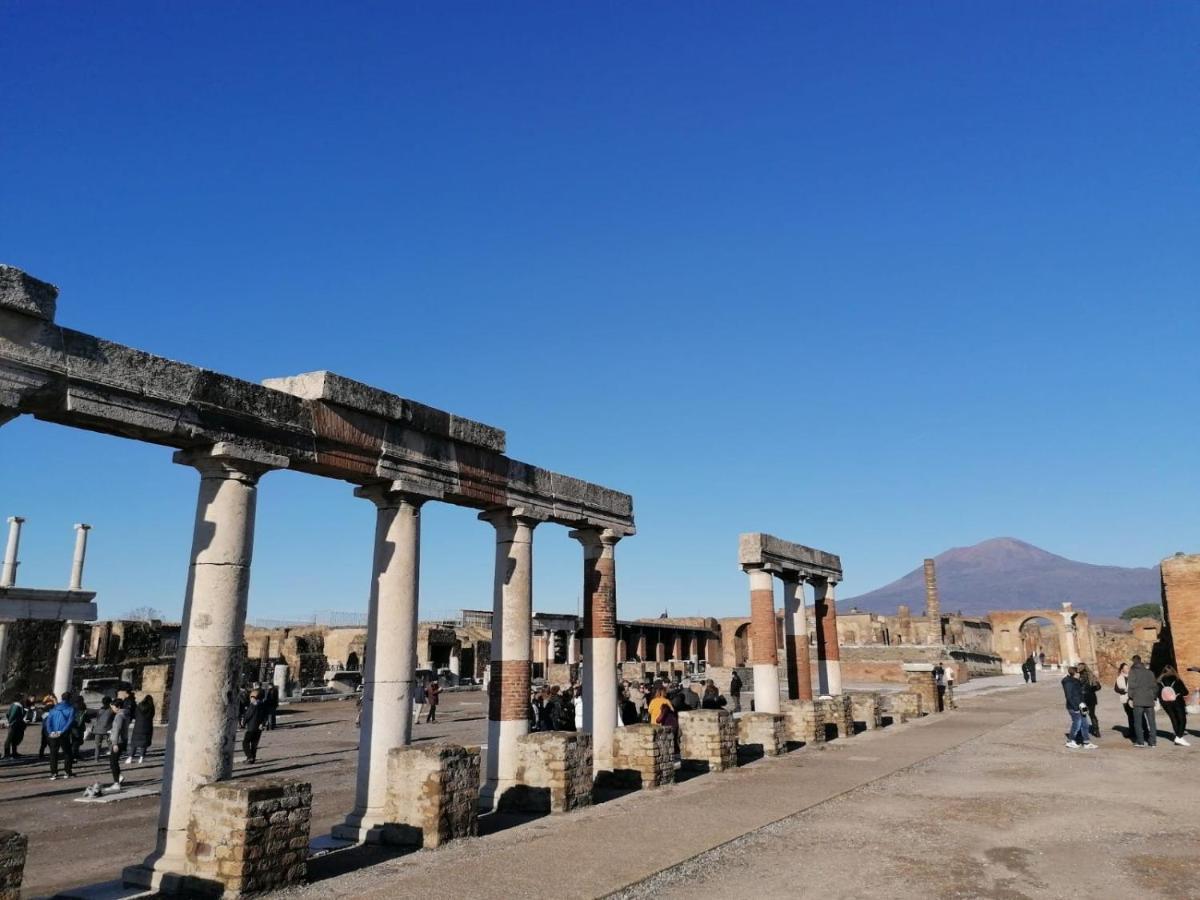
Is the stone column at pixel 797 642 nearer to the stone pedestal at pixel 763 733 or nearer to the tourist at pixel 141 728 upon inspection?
the stone pedestal at pixel 763 733

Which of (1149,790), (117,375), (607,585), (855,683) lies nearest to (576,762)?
(607,585)

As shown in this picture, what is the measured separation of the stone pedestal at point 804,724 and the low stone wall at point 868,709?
3.15 metres

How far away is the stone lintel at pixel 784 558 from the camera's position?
2017cm

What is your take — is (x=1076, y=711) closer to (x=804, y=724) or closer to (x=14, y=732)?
(x=804, y=724)

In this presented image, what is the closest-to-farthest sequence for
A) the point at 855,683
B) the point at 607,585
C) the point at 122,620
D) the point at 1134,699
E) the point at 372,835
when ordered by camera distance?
1. the point at 372,835
2. the point at 607,585
3. the point at 1134,699
4. the point at 122,620
5. the point at 855,683

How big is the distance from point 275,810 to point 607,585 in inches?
305

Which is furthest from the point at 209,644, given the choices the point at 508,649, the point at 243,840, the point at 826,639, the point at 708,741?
the point at 826,639

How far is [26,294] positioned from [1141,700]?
1876 cm

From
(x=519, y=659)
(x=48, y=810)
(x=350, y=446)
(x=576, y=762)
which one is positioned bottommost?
(x=48, y=810)

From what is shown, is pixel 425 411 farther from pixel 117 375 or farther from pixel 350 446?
pixel 117 375

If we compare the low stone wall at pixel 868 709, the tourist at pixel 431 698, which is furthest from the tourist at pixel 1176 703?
the tourist at pixel 431 698

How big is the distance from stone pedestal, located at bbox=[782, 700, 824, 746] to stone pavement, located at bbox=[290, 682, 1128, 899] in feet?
6.13

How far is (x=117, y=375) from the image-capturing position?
25.5 ft

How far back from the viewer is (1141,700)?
16141 millimetres
